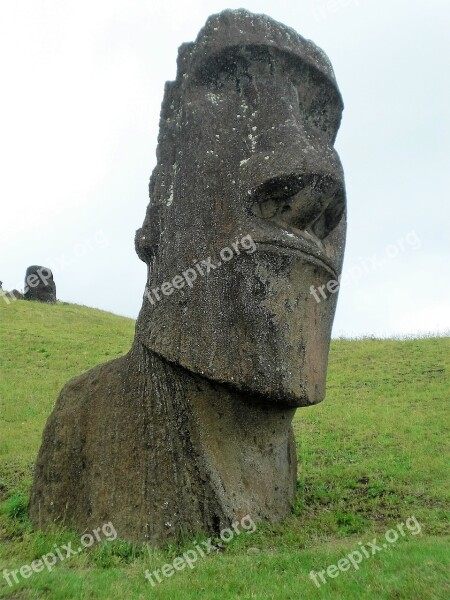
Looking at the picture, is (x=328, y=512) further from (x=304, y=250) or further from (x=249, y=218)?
(x=249, y=218)

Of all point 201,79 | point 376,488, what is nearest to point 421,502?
point 376,488

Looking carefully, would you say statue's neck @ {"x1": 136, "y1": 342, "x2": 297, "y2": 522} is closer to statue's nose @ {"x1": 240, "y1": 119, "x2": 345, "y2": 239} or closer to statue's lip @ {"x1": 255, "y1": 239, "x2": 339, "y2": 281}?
statue's lip @ {"x1": 255, "y1": 239, "x2": 339, "y2": 281}

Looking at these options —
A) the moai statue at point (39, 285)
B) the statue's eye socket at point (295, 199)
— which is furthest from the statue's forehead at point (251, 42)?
the moai statue at point (39, 285)

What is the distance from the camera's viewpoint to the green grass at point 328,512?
3652 millimetres

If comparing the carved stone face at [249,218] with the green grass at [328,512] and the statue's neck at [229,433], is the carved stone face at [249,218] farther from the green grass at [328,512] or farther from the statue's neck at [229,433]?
the green grass at [328,512]

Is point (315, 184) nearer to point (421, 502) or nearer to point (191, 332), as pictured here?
point (191, 332)

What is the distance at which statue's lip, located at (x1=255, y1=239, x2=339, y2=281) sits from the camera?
467 centimetres

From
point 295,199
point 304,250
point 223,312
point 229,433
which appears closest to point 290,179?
point 295,199

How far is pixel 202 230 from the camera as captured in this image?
4867 mm

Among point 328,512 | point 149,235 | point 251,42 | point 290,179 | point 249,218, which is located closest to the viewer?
point 290,179

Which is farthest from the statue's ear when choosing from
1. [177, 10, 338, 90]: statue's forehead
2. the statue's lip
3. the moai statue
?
the moai statue

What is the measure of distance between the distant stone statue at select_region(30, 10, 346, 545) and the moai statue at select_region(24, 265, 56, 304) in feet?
79.5

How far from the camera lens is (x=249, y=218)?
4.77 metres

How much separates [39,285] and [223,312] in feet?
83.6
